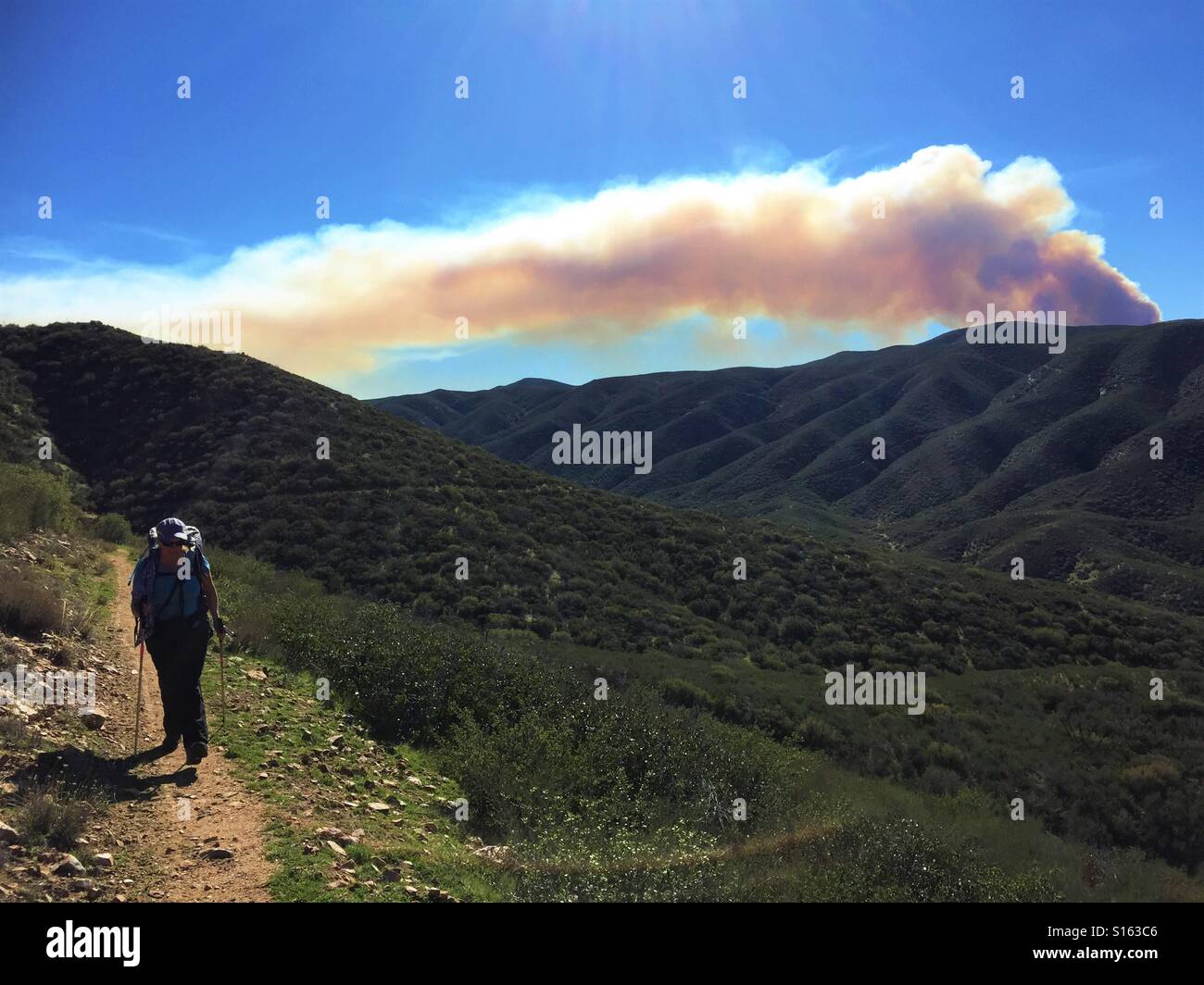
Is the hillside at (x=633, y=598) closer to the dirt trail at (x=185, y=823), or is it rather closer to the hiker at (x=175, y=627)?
the dirt trail at (x=185, y=823)

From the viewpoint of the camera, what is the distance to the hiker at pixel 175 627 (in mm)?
6023

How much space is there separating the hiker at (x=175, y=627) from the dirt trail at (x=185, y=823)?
9.4 inches

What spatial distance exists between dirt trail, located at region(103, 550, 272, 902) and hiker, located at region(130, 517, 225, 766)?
0.24 metres

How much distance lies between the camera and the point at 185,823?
5016 mm

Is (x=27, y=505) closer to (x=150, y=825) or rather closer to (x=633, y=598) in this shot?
(x=150, y=825)

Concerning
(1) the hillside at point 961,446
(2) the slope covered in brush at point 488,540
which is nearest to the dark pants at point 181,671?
(2) the slope covered in brush at point 488,540

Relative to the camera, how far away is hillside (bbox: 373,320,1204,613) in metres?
55.1

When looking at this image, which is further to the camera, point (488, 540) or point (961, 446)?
point (961, 446)

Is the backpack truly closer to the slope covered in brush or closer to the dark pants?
the dark pants

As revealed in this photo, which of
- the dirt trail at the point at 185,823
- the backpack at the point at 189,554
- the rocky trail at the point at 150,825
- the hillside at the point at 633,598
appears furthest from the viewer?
the hillside at the point at 633,598

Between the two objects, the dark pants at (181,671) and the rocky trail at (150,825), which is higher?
the dark pants at (181,671)

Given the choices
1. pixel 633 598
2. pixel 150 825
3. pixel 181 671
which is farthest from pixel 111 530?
pixel 150 825

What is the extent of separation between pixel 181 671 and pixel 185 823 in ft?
4.73
